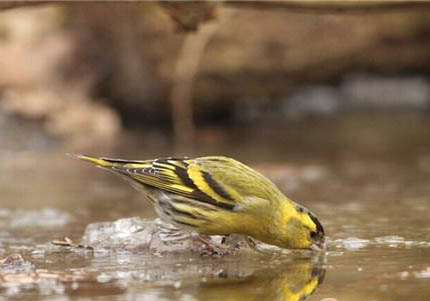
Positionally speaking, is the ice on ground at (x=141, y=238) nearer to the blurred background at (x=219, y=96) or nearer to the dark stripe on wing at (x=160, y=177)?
the dark stripe on wing at (x=160, y=177)

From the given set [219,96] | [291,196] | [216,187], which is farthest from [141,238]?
[219,96]

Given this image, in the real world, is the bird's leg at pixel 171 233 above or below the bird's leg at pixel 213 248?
above

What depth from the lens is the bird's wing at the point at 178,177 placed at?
4.88 metres

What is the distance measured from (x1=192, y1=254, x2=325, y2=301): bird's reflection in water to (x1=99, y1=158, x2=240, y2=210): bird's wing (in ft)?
1.74

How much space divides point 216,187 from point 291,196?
2.01m

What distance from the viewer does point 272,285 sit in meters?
4.02

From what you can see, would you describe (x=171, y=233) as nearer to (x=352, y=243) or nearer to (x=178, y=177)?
(x=178, y=177)

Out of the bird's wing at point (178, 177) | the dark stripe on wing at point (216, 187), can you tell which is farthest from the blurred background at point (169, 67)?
the dark stripe on wing at point (216, 187)

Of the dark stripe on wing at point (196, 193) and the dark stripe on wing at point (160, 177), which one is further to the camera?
the dark stripe on wing at point (160, 177)

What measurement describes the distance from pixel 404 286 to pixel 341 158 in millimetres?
4696

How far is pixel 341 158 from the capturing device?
851 cm

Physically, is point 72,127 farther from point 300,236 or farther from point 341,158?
point 300,236

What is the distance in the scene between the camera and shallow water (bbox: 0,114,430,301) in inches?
154

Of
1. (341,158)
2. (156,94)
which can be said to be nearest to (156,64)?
(156,94)
